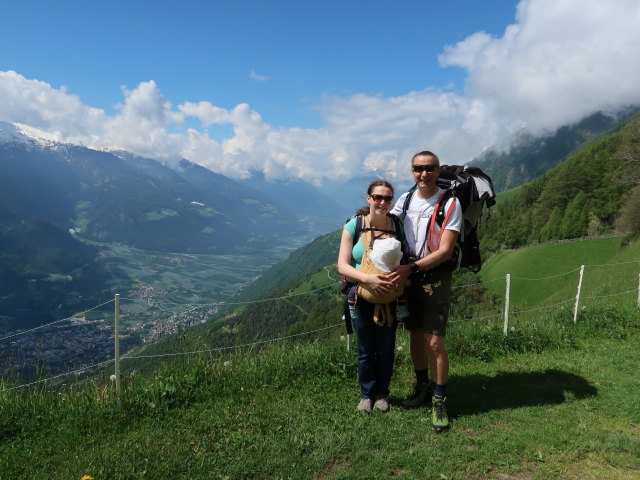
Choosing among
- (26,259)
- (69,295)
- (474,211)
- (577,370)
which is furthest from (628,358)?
(26,259)

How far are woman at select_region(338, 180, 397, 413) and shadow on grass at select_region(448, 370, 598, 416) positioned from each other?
1019 millimetres

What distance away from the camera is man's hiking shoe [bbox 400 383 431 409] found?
15.2 feet

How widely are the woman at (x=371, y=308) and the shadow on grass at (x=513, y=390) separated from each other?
1.02m

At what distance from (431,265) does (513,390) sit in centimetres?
277

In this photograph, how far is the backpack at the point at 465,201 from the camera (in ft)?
13.3

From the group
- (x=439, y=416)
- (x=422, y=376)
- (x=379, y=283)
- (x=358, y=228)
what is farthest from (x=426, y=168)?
(x=439, y=416)

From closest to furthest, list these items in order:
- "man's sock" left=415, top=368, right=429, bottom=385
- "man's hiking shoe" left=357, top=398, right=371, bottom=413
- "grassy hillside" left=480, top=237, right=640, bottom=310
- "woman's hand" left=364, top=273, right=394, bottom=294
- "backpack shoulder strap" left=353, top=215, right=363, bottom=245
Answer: "woman's hand" left=364, top=273, right=394, bottom=294 < "backpack shoulder strap" left=353, top=215, right=363, bottom=245 < "man's hiking shoe" left=357, top=398, right=371, bottom=413 < "man's sock" left=415, top=368, right=429, bottom=385 < "grassy hillside" left=480, top=237, right=640, bottom=310

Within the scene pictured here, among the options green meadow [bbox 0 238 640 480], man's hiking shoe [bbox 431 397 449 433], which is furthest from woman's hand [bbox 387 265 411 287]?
green meadow [bbox 0 238 640 480]

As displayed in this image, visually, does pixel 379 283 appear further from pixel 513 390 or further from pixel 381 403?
pixel 513 390

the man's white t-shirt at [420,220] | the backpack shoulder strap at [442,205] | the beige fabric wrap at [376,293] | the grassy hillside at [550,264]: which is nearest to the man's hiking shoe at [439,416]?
the beige fabric wrap at [376,293]

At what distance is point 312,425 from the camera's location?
4234mm

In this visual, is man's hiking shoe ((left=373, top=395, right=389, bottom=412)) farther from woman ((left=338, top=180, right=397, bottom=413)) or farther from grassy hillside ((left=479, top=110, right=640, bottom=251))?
grassy hillside ((left=479, top=110, right=640, bottom=251))

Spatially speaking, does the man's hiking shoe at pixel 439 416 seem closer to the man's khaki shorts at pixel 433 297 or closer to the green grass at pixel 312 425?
the green grass at pixel 312 425

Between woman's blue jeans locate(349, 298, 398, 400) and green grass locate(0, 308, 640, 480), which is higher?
woman's blue jeans locate(349, 298, 398, 400)
